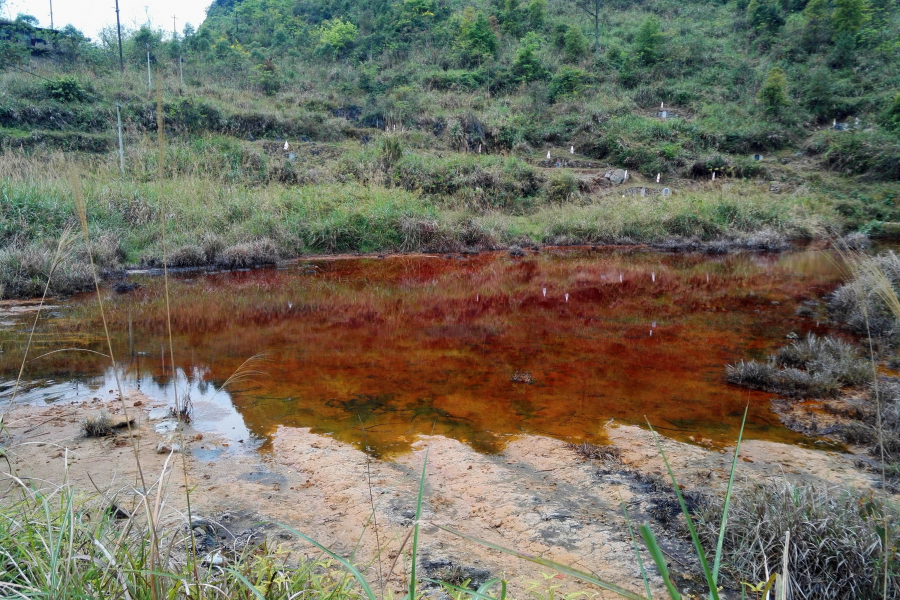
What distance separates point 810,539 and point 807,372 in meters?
3.12

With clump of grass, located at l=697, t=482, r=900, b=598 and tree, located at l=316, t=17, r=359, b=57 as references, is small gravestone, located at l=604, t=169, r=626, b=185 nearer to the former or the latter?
clump of grass, located at l=697, t=482, r=900, b=598

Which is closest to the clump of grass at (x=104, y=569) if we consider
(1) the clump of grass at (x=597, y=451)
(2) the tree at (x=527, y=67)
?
(1) the clump of grass at (x=597, y=451)

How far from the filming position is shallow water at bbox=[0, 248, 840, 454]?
13.3 feet

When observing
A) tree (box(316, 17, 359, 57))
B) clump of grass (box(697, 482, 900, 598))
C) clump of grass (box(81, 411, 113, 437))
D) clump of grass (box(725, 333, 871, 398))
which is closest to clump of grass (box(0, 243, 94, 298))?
clump of grass (box(81, 411, 113, 437))

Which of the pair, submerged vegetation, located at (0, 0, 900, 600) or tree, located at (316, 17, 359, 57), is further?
tree, located at (316, 17, 359, 57)

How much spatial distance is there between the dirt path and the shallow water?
0.27 metres

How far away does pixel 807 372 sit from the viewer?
470 cm

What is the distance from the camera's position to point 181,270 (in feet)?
33.0

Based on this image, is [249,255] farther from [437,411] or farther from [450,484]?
[450,484]

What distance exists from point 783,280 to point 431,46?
95.0 ft

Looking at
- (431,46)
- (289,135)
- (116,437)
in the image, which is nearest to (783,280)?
(116,437)

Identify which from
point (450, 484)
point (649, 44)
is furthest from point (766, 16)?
point (450, 484)

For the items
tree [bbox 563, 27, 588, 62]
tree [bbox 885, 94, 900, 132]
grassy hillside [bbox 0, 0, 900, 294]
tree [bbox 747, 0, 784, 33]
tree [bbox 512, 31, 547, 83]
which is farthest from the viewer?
tree [bbox 747, 0, 784, 33]

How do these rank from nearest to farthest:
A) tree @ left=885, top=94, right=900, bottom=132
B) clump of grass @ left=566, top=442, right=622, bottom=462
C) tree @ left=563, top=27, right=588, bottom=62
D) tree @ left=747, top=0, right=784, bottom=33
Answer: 1. clump of grass @ left=566, top=442, right=622, bottom=462
2. tree @ left=885, top=94, right=900, bottom=132
3. tree @ left=563, top=27, right=588, bottom=62
4. tree @ left=747, top=0, right=784, bottom=33
